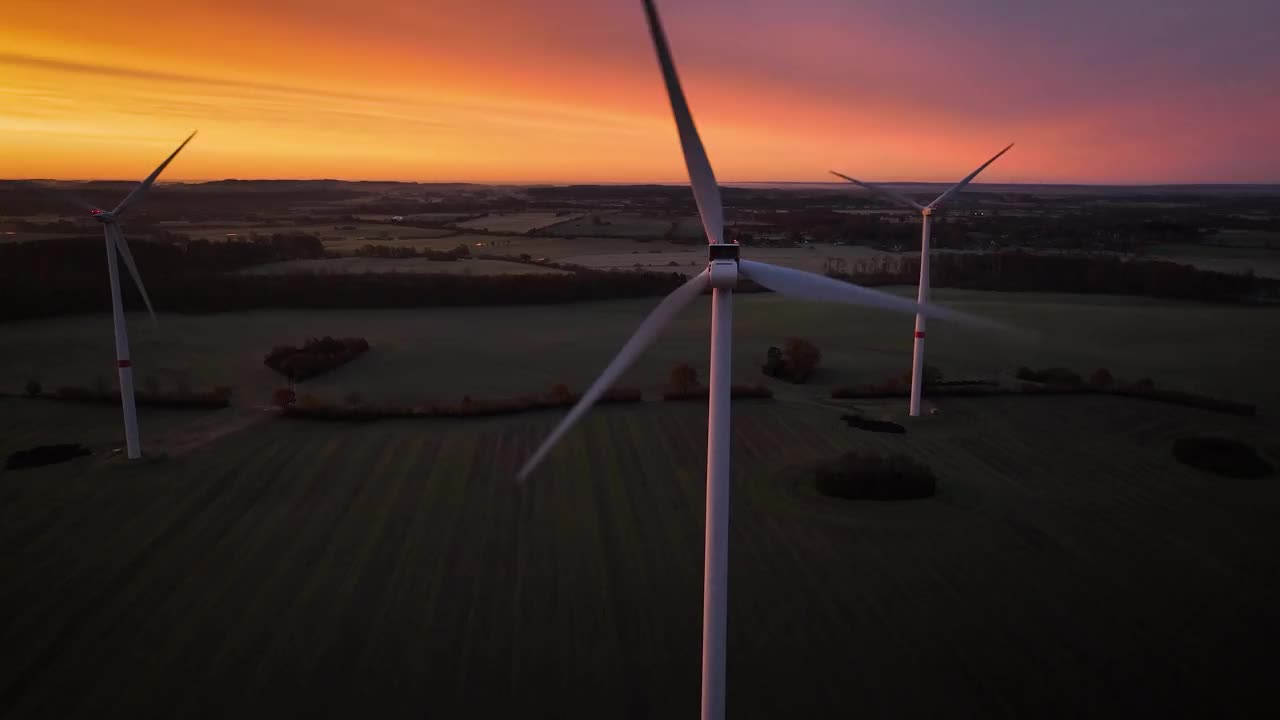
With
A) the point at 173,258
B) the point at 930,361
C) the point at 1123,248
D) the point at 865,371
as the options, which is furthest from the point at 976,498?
the point at 1123,248

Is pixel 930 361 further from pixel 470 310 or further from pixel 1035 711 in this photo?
pixel 470 310

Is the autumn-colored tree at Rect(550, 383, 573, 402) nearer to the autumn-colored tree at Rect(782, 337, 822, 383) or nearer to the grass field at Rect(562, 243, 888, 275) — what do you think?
the autumn-colored tree at Rect(782, 337, 822, 383)

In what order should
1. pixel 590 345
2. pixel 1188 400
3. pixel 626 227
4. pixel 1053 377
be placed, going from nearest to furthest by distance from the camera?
1. pixel 1188 400
2. pixel 1053 377
3. pixel 590 345
4. pixel 626 227

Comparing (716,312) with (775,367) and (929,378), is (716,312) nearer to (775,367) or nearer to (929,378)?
(929,378)

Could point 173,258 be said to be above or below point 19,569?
above

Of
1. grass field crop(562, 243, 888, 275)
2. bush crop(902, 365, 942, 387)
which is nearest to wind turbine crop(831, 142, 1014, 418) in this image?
bush crop(902, 365, 942, 387)

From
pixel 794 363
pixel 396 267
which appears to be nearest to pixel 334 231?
pixel 396 267
